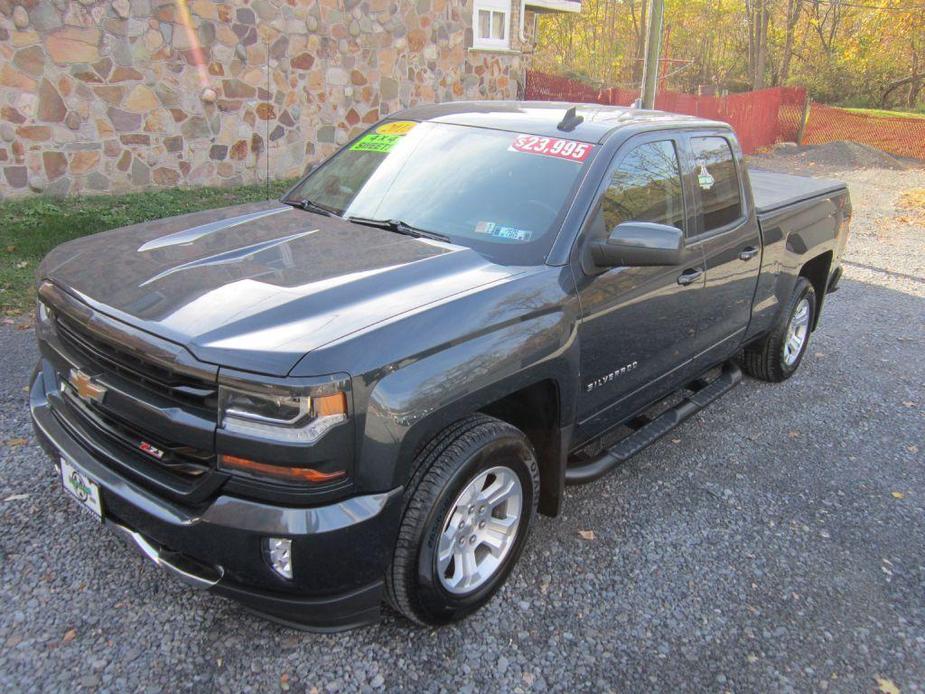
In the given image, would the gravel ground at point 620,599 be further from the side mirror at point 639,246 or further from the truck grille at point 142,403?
the side mirror at point 639,246

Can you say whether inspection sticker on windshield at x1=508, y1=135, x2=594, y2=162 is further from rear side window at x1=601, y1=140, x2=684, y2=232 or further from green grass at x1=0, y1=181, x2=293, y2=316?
green grass at x1=0, y1=181, x2=293, y2=316

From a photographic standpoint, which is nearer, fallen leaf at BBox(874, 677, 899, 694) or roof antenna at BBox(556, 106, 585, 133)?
fallen leaf at BBox(874, 677, 899, 694)

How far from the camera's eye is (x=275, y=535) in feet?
7.35

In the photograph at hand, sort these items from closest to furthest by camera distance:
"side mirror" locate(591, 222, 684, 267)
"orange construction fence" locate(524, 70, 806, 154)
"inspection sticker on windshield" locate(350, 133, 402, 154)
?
"side mirror" locate(591, 222, 684, 267) → "inspection sticker on windshield" locate(350, 133, 402, 154) → "orange construction fence" locate(524, 70, 806, 154)

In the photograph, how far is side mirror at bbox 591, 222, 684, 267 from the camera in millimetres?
2980

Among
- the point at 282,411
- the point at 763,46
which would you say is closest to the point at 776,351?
the point at 282,411

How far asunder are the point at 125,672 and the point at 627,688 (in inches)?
68.0

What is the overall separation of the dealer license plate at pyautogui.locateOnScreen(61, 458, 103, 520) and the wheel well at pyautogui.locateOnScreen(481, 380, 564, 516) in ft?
4.71

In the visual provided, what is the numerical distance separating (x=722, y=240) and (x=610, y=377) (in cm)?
123

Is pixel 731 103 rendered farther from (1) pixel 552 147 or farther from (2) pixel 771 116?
(1) pixel 552 147

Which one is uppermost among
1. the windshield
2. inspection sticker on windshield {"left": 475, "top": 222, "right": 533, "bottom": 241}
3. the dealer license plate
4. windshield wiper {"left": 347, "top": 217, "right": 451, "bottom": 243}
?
the windshield

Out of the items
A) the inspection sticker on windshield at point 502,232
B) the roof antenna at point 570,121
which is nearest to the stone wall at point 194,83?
the roof antenna at point 570,121

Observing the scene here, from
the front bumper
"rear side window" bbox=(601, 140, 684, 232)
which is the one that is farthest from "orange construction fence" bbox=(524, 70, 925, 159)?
the front bumper

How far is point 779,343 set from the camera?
5.16 metres
